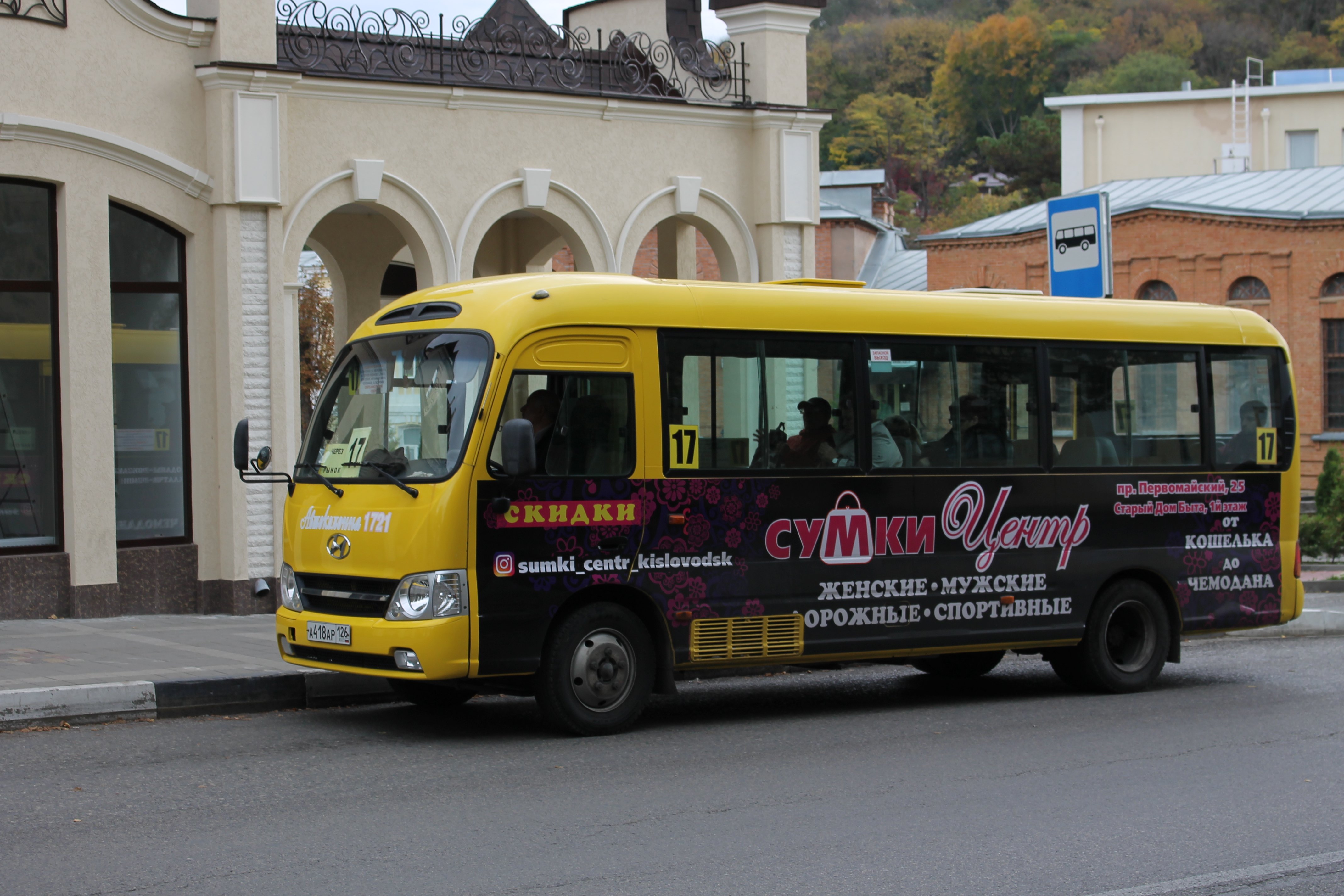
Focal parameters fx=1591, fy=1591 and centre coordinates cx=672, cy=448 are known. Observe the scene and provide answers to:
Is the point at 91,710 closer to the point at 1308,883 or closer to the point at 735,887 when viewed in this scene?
the point at 735,887

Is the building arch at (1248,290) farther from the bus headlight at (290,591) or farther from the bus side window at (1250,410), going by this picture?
the bus headlight at (290,591)

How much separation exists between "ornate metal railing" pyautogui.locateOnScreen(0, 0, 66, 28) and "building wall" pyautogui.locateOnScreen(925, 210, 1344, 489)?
3071cm

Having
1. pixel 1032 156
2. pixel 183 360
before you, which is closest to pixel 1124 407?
pixel 183 360

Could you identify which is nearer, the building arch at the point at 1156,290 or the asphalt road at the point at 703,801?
the asphalt road at the point at 703,801

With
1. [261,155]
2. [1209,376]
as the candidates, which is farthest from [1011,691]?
[261,155]

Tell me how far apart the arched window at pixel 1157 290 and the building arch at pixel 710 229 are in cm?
2550

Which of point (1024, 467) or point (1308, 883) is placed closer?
point (1308, 883)

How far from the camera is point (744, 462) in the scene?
991 centimetres

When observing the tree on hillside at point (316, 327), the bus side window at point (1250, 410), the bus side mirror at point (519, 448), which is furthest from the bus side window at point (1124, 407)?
the tree on hillside at point (316, 327)

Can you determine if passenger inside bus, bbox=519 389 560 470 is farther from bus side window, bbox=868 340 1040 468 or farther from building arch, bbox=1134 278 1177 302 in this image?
building arch, bbox=1134 278 1177 302

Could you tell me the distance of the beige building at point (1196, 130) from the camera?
5978 centimetres

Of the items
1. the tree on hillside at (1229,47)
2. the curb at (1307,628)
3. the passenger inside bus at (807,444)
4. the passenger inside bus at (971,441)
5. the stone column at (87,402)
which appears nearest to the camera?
the passenger inside bus at (807,444)

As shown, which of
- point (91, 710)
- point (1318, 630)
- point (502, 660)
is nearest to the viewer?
point (502, 660)

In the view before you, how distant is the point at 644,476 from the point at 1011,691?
12.6ft
